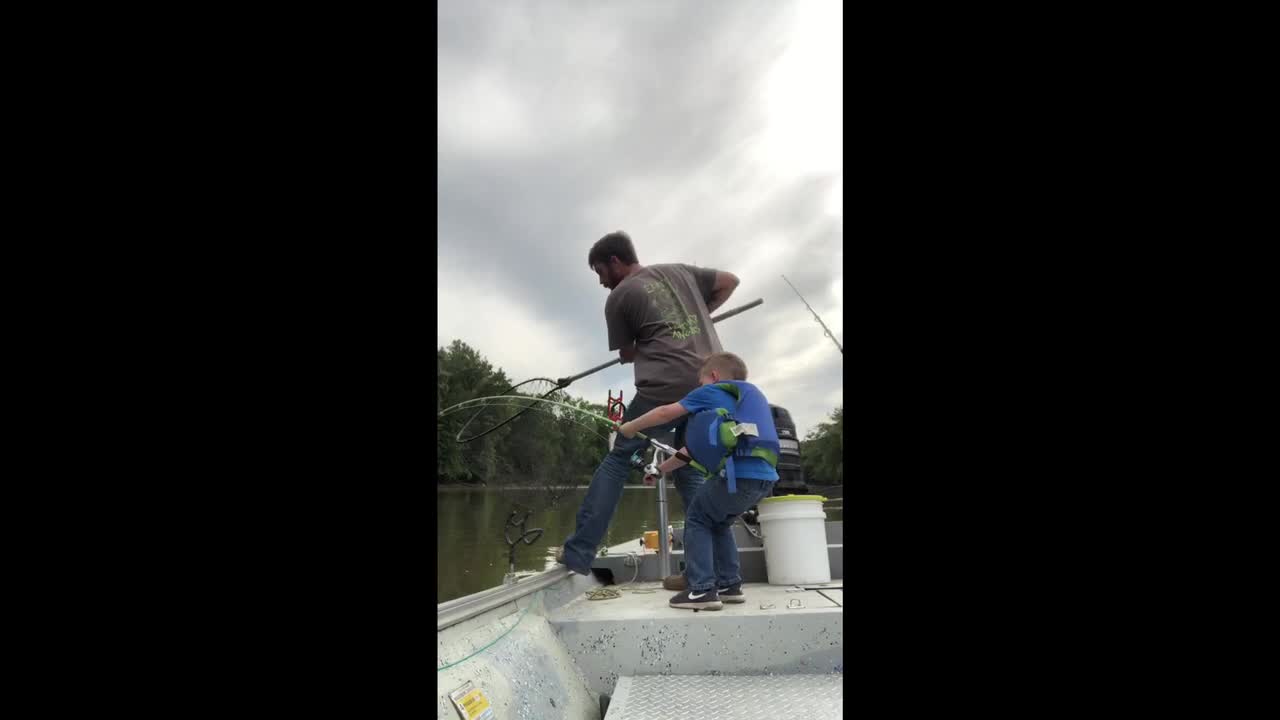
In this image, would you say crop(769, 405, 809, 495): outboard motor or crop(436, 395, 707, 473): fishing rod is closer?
crop(436, 395, 707, 473): fishing rod

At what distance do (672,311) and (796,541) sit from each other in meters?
1.14

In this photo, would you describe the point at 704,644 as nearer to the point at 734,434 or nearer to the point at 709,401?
the point at 734,434

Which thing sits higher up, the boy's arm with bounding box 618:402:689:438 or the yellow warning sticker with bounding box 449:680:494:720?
the boy's arm with bounding box 618:402:689:438

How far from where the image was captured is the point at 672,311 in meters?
3.00

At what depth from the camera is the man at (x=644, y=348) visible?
288 cm

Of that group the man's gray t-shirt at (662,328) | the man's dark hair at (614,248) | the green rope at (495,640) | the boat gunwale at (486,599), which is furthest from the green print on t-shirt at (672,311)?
the green rope at (495,640)

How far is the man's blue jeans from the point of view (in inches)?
112

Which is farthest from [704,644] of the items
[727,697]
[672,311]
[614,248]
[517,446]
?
[614,248]

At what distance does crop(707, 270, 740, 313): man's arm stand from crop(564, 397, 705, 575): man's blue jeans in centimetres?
77

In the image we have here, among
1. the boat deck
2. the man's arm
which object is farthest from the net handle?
the boat deck

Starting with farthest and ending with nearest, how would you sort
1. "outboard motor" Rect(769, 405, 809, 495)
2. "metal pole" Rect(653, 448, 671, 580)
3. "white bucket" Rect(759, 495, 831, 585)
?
"outboard motor" Rect(769, 405, 809, 495)
"metal pole" Rect(653, 448, 671, 580)
"white bucket" Rect(759, 495, 831, 585)

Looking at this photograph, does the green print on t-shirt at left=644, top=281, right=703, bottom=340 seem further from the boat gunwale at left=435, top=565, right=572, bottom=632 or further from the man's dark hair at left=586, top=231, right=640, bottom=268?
the boat gunwale at left=435, top=565, right=572, bottom=632
